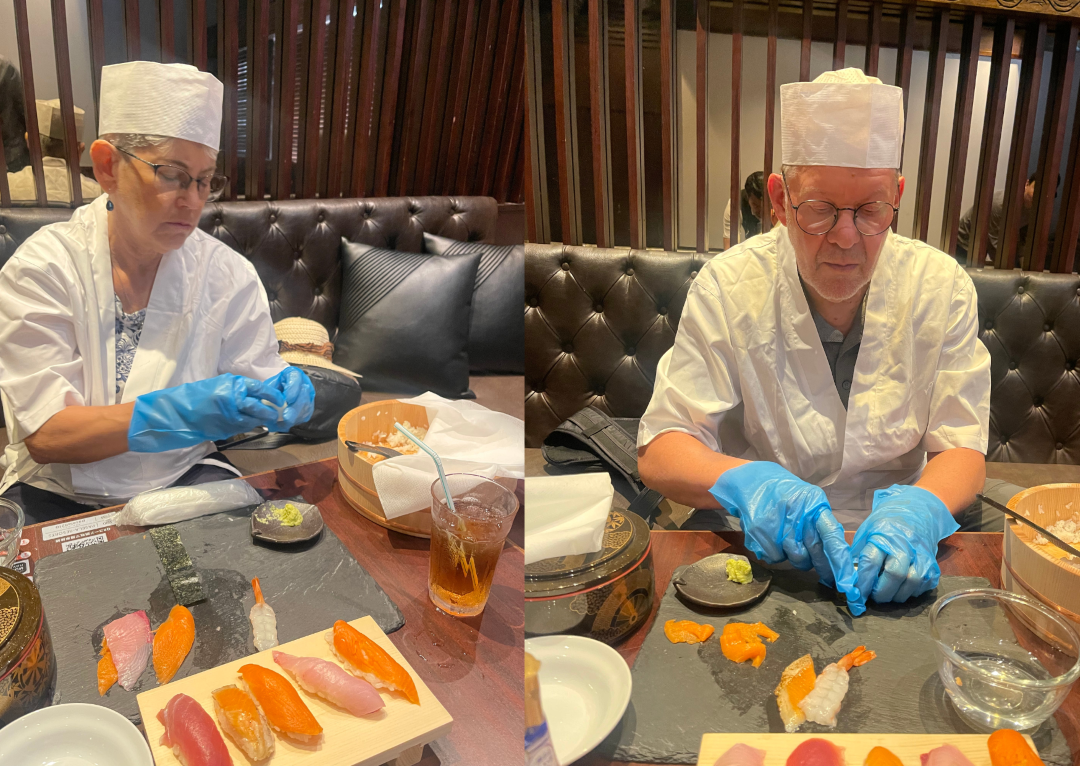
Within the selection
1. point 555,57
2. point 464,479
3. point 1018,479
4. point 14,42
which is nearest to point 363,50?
point 555,57

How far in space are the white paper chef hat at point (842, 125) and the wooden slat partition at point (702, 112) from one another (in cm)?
21

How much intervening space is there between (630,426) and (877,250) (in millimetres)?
383

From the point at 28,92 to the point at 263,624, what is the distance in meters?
0.66

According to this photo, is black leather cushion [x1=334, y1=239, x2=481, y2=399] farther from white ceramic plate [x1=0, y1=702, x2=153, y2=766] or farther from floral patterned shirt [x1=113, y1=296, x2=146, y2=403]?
white ceramic plate [x1=0, y1=702, x2=153, y2=766]

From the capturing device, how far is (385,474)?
580 mm

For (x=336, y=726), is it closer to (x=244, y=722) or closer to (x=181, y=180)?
(x=244, y=722)

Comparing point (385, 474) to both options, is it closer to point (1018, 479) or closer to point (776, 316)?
point (776, 316)

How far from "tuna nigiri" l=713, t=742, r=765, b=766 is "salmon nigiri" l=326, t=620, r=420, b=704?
0.18 metres

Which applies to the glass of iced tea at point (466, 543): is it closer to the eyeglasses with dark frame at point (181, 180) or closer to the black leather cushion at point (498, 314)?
the eyeglasses with dark frame at point (181, 180)

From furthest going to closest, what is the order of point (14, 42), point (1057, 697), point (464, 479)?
point (14, 42), point (464, 479), point (1057, 697)

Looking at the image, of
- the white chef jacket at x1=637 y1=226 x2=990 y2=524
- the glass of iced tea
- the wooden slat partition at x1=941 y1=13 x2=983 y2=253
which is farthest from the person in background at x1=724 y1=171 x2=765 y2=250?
the glass of iced tea

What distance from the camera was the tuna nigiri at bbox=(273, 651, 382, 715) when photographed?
40 centimetres

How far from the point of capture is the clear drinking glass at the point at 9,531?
546 mm

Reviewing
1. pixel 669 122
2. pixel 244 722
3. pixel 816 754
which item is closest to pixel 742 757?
pixel 816 754
